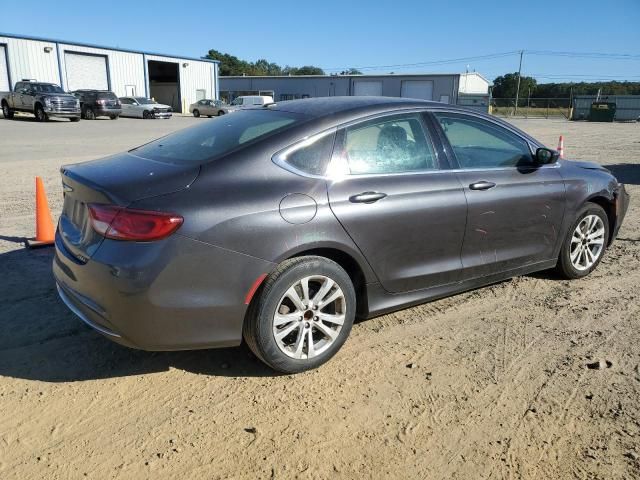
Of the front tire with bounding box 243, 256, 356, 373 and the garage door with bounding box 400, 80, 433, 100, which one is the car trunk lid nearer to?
the front tire with bounding box 243, 256, 356, 373

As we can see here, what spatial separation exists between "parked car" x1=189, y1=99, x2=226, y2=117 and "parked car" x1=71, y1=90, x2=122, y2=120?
10.4 meters

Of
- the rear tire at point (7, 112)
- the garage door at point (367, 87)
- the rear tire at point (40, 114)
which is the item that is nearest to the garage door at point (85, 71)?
the rear tire at point (7, 112)

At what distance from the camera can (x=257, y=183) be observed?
2971 millimetres

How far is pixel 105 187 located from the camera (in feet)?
9.47

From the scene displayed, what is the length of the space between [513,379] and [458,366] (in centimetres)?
34

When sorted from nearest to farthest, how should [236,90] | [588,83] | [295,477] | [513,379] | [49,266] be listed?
[295,477] < [513,379] < [49,266] < [236,90] < [588,83]

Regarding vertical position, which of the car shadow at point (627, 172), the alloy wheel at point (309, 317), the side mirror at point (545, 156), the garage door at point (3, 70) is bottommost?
the car shadow at point (627, 172)

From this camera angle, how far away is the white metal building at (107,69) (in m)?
34.6

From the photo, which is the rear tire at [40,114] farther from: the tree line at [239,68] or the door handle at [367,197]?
the tree line at [239,68]

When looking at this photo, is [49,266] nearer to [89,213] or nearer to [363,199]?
[89,213]

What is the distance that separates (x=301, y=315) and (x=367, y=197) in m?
0.85

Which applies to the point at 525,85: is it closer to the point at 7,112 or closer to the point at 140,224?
the point at 7,112

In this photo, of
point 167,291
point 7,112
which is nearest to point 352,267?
point 167,291

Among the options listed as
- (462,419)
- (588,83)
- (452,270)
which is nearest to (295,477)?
(462,419)
